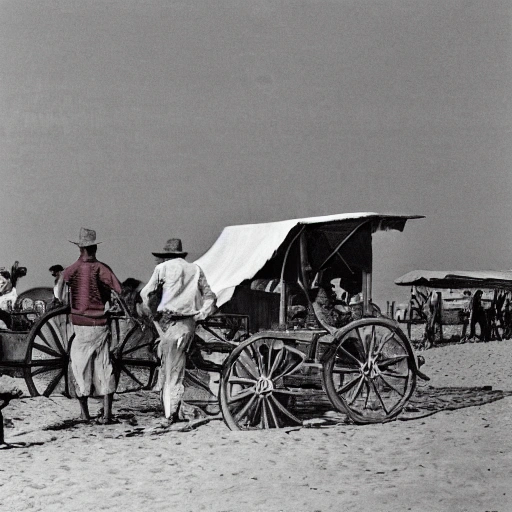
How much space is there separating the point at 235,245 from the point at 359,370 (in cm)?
146

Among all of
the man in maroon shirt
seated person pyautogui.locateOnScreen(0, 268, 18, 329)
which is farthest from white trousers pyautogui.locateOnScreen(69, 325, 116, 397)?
seated person pyautogui.locateOnScreen(0, 268, 18, 329)

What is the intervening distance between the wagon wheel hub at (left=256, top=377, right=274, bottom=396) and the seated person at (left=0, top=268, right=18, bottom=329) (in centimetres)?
236

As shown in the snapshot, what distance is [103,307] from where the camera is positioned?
5836 mm

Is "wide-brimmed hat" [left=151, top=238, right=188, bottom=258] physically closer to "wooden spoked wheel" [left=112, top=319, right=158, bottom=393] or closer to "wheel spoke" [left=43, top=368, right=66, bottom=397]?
"wooden spoked wheel" [left=112, top=319, right=158, bottom=393]

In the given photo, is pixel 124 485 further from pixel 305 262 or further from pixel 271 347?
pixel 305 262

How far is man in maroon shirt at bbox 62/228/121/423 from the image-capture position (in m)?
5.78

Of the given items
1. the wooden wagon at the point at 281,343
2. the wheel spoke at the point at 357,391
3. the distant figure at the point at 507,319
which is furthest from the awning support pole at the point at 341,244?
the distant figure at the point at 507,319

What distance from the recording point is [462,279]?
12.1 meters

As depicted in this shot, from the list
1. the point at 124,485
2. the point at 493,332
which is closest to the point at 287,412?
the point at 124,485

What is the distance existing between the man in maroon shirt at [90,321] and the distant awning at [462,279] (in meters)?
3.05

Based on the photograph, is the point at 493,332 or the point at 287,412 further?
the point at 493,332

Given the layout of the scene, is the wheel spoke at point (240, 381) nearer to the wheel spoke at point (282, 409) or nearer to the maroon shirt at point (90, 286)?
the wheel spoke at point (282, 409)

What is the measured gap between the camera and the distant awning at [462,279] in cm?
819

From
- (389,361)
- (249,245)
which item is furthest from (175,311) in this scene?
(389,361)
